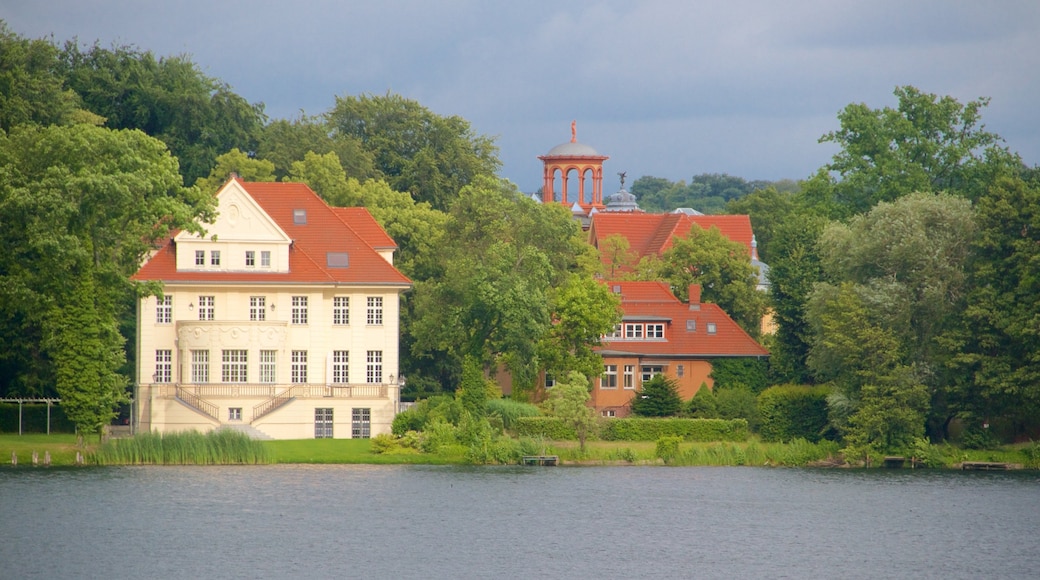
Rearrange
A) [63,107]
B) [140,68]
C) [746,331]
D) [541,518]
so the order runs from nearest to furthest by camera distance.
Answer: [541,518], [63,107], [746,331], [140,68]

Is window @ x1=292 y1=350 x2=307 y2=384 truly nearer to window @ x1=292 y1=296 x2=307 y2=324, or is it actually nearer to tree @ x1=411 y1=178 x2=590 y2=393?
window @ x1=292 y1=296 x2=307 y2=324

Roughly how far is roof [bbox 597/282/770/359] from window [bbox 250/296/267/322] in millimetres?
15097

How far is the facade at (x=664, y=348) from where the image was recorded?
7788cm

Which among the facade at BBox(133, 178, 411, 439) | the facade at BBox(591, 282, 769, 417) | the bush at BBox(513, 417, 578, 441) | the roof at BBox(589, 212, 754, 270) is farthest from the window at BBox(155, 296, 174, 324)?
the roof at BBox(589, 212, 754, 270)

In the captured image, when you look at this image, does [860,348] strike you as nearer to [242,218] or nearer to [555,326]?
[555,326]

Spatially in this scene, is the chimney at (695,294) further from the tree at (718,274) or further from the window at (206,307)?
the window at (206,307)

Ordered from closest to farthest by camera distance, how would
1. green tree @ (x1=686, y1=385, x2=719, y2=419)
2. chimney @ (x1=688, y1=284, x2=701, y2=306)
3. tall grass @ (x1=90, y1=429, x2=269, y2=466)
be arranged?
tall grass @ (x1=90, y1=429, x2=269, y2=466), green tree @ (x1=686, y1=385, x2=719, y2=419), chimney @ (x1=688, y1=284, x2=701, y2=306)

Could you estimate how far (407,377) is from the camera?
80.6 metres

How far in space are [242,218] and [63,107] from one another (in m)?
14.1

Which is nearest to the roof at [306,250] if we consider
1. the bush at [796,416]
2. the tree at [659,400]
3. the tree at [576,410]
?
the tree at [576,410]

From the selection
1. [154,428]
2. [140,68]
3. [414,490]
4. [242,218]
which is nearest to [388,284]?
[242,218]

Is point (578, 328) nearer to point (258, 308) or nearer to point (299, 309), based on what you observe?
point (299, 309)

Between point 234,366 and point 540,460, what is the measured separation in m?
13.3

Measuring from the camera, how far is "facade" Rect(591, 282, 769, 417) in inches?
3066
